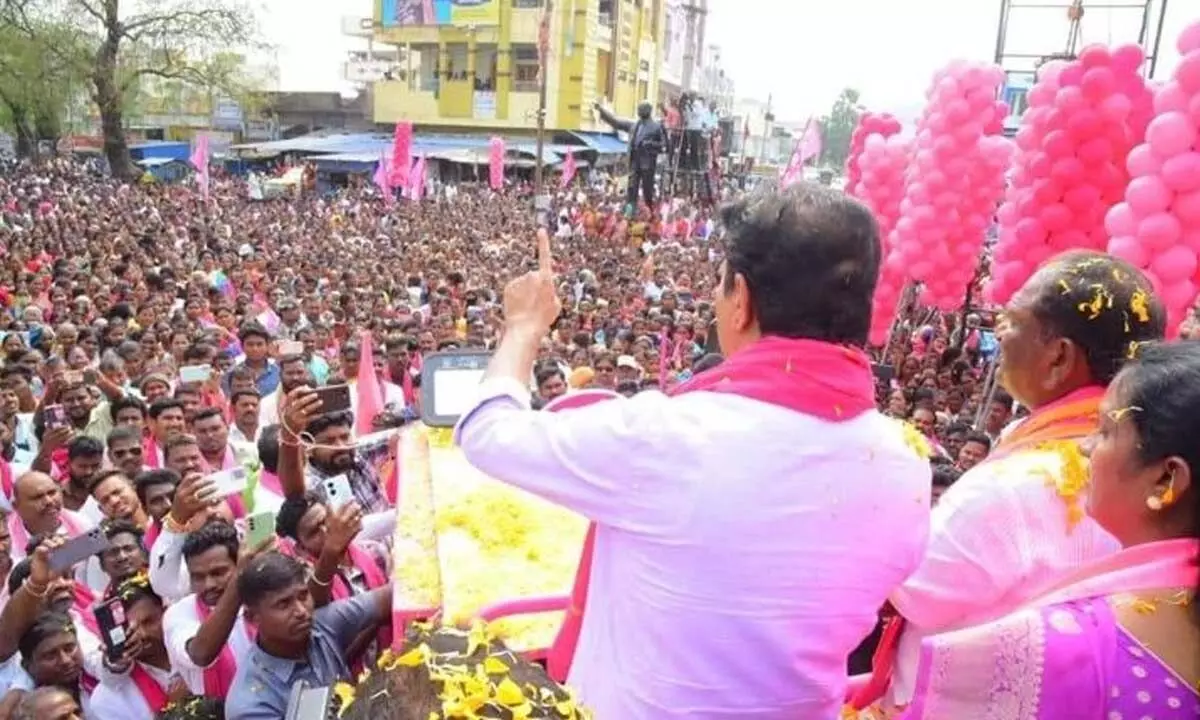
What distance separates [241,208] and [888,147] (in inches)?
624

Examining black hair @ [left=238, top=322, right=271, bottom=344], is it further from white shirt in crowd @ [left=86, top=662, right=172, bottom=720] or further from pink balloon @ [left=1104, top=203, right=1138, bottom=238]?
pink balloon @ [left=1104, top=203, right=1138, bottom=238]

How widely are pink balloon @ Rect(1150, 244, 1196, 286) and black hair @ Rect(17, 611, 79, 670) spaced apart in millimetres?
4960

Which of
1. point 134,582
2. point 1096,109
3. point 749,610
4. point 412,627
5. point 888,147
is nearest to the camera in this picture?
point 412,627

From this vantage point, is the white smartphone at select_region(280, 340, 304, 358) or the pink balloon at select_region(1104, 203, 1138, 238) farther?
the white smartphone at select_region(280, 340, 304, 358)

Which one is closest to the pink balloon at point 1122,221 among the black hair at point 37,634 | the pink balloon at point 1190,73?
the pink balloon at point 1190,73

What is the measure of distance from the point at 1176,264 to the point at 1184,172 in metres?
0.44

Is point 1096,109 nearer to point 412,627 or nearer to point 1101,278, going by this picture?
point 1101,278

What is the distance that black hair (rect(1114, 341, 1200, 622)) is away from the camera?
123 cm

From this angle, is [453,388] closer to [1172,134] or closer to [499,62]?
[1172,134]

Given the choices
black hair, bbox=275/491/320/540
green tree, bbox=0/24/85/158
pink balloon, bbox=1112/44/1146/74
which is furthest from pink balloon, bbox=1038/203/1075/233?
green tree, bbox=0/24/85/158

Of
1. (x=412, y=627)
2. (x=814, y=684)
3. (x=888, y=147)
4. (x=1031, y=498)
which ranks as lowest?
(x=814, y=684)

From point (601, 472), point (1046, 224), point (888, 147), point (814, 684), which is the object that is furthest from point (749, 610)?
point (888, 147)

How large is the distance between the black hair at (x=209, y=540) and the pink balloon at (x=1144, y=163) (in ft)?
15.1

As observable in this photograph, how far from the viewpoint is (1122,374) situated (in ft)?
4.37
